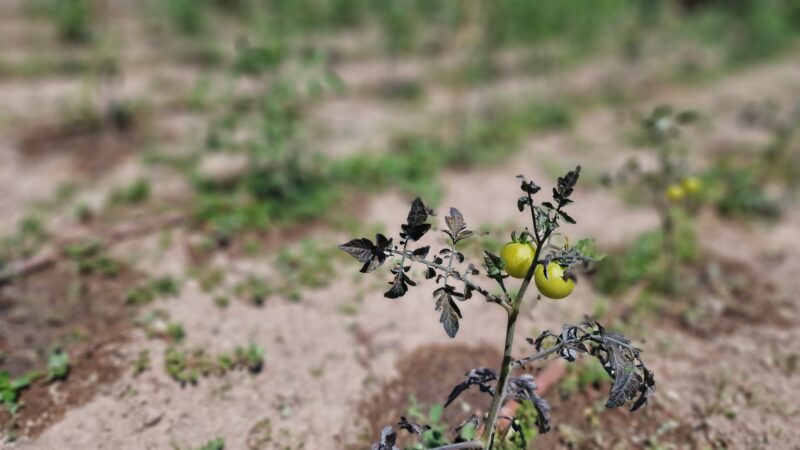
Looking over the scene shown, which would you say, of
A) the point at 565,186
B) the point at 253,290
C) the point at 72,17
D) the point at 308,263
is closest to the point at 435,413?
the point at 565,186

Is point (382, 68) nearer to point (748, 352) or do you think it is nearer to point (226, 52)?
point (226, 52)

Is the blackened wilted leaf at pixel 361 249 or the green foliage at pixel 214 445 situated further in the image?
the green foliage at pixel 214 445

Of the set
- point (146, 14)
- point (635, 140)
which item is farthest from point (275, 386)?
point (146, 14)

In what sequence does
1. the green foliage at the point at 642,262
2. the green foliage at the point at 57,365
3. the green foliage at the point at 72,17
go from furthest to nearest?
the green foliage at the point at 72,17 < the green foliage at the point at 642,262 < the green foliage at the point at 57,365

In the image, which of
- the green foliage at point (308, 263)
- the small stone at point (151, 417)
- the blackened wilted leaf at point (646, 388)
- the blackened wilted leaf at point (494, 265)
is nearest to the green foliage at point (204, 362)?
the small stone at point (151, 417)

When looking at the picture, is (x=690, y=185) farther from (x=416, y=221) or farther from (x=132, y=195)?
(x=132, y=195)

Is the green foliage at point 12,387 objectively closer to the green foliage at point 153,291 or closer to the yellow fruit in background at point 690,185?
the green foliage at point 153,291

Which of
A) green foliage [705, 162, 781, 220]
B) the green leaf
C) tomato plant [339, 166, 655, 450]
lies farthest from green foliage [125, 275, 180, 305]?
green foliage [705, 162, 781, 220]

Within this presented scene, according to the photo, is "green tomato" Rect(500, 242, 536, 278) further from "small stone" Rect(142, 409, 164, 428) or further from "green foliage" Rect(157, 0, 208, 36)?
"green foliage" Rect(157, 0, 208, 36)
